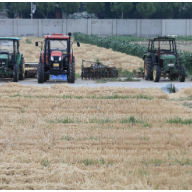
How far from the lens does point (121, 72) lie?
906 inches

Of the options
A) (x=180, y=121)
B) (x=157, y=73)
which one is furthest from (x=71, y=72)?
(x=180, y=121)

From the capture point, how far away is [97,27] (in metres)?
74.9

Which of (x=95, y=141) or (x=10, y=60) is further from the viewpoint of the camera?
(x=10, y=60)

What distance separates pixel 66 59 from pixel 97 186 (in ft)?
46.5

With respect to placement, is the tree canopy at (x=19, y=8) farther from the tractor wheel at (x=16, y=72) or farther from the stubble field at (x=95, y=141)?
the stubble field at (x=95, y=141)

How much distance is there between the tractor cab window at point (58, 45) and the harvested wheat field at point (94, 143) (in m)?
6.55

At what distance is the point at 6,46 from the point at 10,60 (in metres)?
0.82

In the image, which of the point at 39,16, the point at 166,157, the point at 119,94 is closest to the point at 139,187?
the point at 166,157

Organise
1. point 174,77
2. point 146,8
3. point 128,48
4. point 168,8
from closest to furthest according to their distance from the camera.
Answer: point 174,77, point 128,48, point 146,8, point 168,8

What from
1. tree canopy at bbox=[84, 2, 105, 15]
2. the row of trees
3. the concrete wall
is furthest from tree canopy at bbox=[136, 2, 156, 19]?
tree canopy at bbox=[84, 2, 105, 15]

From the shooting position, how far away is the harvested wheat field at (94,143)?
5926mm

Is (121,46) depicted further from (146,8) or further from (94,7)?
(94,7)

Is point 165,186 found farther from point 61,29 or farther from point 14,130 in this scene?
point 61,29

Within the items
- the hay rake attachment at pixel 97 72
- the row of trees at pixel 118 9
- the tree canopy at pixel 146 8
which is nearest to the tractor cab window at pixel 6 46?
the hay rake attachment at pixel 97 72
